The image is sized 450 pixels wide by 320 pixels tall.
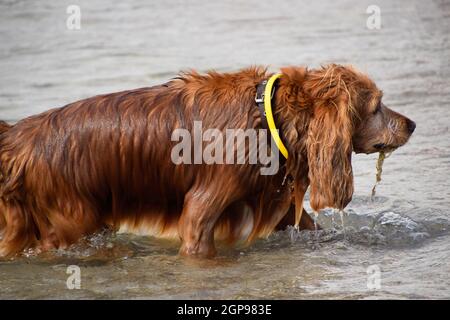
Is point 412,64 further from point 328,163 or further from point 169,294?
point 169,294

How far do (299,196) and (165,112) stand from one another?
3.49ft

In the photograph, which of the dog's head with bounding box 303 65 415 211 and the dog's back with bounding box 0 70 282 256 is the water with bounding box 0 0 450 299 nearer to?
the dog's back with bounding box 0 70 282 256

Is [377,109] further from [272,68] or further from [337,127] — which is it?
[272,68]

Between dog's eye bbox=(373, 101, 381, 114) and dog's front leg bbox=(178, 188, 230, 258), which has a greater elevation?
dog's eye bbox=(373, 101, 381, 114)

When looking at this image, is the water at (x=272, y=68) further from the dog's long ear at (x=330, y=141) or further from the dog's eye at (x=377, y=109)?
the dog's eye at (x=377, y=109)

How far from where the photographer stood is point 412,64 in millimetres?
11078

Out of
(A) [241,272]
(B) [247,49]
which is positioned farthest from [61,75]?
(A) [241,272]

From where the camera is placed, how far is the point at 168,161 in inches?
252

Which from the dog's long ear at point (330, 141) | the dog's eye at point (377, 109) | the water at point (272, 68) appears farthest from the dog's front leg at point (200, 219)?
the dog's eye at point (377, 109)

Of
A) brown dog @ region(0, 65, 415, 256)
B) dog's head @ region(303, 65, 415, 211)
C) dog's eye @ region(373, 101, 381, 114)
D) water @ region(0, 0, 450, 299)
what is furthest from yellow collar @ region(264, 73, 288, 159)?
water @ region(0, 0, 450, 299)

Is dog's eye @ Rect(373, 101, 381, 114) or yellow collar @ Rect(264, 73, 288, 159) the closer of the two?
yellow collar @ Rect(264, 73, 288, 159)

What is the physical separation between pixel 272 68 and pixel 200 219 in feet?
16.0

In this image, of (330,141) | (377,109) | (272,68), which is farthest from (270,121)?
(272,68)

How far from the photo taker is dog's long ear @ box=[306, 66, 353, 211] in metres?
6.29
